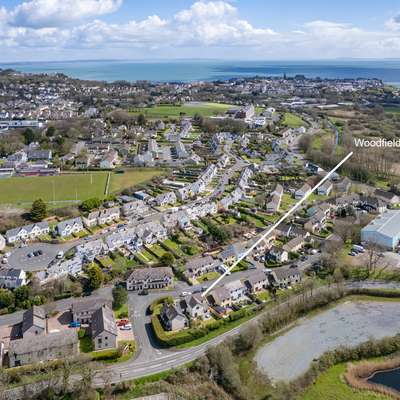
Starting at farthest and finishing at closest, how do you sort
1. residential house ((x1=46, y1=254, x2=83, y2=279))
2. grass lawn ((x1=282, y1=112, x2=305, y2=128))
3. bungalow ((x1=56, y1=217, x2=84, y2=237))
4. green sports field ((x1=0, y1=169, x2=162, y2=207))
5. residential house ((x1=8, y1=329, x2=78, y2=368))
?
grass lawn ((x1=282, y1=112, x2=305, y2=128)), green sports field ((x1=0, y1=169, x2=162, y2=207)), bungalow ((x1=56, y1=217, x2=84, y2=237)), residential house ((x1=46, y1=254, x2=83, y2=279)), residential house ((x1=8, y1=329, x2=78, y2=368))

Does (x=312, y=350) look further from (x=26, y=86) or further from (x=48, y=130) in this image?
(x=26, y=86)

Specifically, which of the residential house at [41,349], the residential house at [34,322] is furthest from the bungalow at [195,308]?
the residential house at [34,322]

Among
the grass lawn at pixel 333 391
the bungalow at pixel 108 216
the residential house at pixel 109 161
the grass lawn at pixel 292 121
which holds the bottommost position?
the grass lawn at pixel 333 391

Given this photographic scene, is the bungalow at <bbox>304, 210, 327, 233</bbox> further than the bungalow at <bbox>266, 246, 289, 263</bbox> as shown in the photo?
Yes

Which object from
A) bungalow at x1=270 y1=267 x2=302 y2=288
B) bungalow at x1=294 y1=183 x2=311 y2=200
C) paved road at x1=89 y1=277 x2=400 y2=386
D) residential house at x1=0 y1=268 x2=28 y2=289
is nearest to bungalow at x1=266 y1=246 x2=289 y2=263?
bungalow at x1=270 y1=267 x2=302 y2=288

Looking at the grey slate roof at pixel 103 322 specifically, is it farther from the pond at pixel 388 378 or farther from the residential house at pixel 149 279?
the pond at pixel 388 378

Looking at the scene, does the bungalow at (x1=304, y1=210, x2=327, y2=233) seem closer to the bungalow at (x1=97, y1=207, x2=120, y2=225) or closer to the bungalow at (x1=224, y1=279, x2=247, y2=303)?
the bungalow at (x1=224, y1=279, x2=247, y2=303)
